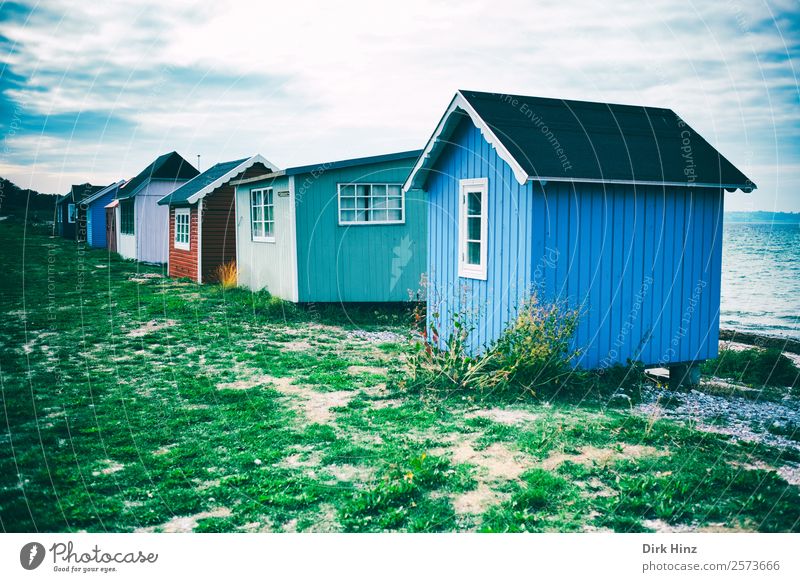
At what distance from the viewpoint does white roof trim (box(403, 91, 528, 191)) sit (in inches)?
341

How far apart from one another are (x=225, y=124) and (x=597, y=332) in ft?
22.7

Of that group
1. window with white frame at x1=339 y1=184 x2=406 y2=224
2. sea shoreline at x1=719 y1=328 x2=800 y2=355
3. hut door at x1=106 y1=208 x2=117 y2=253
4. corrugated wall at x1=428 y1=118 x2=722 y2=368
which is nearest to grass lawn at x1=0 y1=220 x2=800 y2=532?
corrugated wall at x1=428 y1=118 x2=722 y2=368

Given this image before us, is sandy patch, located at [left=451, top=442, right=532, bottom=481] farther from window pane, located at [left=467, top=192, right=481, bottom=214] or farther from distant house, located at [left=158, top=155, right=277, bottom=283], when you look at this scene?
distant house, located at [left=158, top=155, right=277, bottom=283]

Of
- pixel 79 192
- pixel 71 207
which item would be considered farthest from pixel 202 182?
pixel 71 207

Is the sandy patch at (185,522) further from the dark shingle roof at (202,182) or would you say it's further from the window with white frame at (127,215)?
the window with white frame at (127,215)

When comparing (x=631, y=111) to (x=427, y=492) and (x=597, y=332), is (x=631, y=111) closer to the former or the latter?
(x=597, y=332)

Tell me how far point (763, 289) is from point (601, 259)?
2697 cm

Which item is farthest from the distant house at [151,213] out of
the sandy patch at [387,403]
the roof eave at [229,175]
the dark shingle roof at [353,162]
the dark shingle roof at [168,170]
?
the sandy patch at [387,403]

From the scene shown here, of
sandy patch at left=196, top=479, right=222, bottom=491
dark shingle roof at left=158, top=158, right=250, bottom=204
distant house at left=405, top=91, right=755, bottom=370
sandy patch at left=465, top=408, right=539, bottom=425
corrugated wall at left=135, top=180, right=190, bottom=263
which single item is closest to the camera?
sandy patch at left=196, top=479, right=222, bottom=491

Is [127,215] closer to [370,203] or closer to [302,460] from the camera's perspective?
[370,203]

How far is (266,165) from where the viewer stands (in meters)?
23.2

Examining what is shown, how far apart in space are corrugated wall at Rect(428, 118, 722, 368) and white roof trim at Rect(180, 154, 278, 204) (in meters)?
13.2

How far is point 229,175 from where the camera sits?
22562 millimetres
